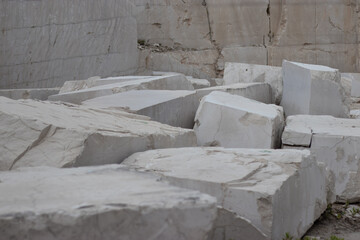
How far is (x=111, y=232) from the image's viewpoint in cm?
170

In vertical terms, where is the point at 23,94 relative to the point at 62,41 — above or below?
below

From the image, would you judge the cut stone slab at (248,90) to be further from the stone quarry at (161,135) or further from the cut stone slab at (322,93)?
the cut stone slab at (322,93)

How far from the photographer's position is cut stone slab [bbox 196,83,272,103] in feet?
19.5

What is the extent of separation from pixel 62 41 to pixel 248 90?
306 centimetres

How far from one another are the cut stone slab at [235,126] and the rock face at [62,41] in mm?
3593

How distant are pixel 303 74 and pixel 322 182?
9.20ft

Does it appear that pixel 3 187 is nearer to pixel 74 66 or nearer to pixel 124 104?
pixel 124 104

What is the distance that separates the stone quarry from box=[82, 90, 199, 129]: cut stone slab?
0.06 ft

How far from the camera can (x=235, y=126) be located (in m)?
4.42

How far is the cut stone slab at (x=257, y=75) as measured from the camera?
721 cm

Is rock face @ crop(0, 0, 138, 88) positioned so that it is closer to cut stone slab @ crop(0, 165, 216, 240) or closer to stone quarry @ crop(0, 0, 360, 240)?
stone quarry @ crop(0, 0, 360, 240)

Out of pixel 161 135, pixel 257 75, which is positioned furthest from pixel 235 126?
pixel 257 75

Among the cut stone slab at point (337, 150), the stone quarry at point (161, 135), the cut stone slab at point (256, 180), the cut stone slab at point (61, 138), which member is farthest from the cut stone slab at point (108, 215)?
the cut stone slab at point (337, 150)

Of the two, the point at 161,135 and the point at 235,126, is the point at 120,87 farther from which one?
the point at 161,135
